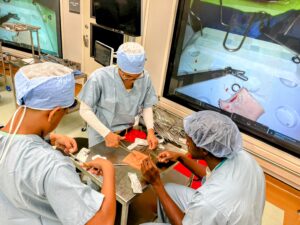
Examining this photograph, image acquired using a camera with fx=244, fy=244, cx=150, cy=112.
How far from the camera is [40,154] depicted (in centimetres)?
80

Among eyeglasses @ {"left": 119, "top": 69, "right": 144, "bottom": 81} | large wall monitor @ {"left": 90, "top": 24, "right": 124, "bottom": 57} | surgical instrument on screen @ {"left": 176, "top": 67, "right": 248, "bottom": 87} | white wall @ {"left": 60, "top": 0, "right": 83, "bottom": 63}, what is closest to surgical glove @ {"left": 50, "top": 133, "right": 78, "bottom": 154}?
eyeglasses @ {"left": 119, "top": 69, "right": 144, "bottom": 81}

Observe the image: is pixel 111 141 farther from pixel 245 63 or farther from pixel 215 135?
pixel 245 63

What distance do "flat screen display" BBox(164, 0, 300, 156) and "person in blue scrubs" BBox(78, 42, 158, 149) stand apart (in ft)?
3.07

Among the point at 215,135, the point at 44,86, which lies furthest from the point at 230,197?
the point at 44,86

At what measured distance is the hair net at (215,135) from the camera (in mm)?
1141

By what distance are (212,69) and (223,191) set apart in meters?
1.71

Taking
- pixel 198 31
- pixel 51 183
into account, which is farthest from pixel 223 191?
pixel 198 31

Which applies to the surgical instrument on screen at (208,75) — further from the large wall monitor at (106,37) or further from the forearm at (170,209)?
the forearm at (170,209)

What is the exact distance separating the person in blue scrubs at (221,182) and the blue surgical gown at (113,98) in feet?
1.94

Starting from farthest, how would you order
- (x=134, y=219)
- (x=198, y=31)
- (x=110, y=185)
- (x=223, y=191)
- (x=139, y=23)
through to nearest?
(x=198, y=31) < (x=139, y=23) < (x=134, y=219) < (x=223, y=191) < (x=110, y=185)

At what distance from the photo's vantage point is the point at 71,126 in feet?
10.0

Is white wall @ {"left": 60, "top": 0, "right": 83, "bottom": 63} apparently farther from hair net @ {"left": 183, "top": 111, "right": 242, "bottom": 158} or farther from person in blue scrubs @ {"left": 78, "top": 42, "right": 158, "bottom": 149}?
hair net @ {"left": 183, "top": 111, "right": 242, "bottom": 158}

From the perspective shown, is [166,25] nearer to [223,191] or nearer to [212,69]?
[212,69]

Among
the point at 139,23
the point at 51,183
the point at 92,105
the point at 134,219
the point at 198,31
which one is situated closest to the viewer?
the point at 51,183
